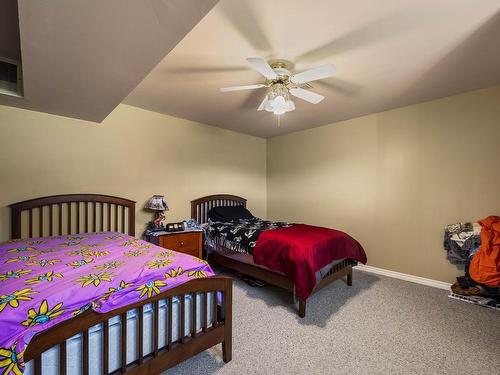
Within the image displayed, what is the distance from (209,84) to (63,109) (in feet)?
5.29

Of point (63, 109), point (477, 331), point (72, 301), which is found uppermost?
point (63, 109)

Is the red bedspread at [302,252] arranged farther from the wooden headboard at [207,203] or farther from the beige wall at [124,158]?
the beige wall at [124,158]

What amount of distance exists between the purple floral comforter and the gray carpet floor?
31.0 inches

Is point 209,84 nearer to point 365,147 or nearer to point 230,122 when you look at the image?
point 230,122

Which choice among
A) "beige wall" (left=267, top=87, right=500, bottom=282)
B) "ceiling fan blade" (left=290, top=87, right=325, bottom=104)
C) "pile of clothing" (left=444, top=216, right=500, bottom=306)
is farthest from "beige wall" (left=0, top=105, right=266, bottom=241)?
"pile of clothing" (left=444, top=216, right=500, bottom=306)

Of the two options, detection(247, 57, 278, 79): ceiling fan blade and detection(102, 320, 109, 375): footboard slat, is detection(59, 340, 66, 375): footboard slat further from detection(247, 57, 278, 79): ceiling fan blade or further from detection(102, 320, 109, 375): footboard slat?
detection(247, 57, 278, 79): ceiling fan blade

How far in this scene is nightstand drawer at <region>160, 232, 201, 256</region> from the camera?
305 centimetres

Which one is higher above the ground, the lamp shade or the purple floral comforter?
the lamp shade

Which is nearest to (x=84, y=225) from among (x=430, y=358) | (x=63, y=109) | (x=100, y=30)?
(x=63, y=109)

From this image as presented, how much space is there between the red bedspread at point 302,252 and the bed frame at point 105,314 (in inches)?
34.2

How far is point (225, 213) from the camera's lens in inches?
157

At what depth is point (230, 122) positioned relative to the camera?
4.08m

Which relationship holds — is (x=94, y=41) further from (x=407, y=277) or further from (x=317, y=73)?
(x=407, y=277)

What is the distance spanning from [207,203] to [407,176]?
10.2ft
